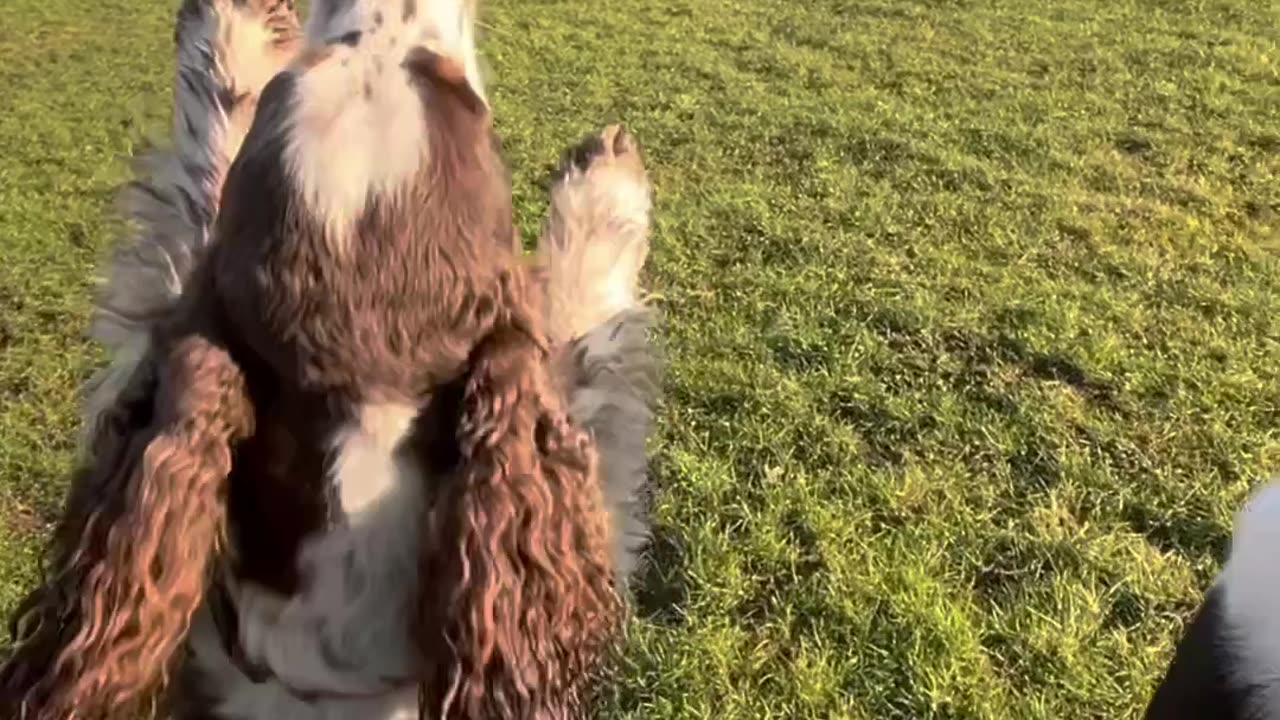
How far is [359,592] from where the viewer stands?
2.13 meters

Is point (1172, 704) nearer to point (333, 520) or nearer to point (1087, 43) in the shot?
point (333, 520)

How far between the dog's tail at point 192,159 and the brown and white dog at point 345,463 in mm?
507

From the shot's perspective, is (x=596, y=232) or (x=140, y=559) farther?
(x=596, y=232)

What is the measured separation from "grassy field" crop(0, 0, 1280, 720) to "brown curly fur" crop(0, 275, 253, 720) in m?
1.36

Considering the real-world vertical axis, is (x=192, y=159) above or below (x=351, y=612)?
above

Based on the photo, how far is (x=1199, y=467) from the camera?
4359 millimetres

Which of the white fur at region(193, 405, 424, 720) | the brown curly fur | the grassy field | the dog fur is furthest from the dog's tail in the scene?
the dog fur

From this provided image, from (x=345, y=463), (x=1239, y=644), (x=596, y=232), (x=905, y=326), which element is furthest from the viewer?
(x=905, y=326)

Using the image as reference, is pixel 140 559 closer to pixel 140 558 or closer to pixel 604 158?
pixel 140 558

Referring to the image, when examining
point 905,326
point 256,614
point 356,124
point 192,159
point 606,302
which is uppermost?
point 356,124

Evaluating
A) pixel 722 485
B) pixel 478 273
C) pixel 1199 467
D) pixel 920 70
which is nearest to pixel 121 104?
pixel 920 70

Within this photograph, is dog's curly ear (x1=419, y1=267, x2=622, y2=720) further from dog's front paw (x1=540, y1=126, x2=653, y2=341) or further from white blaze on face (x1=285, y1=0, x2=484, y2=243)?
dog's front paw (x1=540, y1=126, x2=653, y2=341)

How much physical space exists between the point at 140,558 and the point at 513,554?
18.9 inches

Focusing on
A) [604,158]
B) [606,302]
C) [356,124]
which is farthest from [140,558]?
[604,158]
